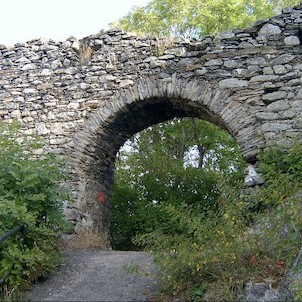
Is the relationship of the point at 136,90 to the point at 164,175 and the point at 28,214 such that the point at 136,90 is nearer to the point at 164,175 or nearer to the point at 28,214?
the point at 28,214

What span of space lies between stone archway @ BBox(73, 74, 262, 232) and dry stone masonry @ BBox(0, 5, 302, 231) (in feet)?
0.05

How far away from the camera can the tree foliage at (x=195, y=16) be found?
1669 centimetres

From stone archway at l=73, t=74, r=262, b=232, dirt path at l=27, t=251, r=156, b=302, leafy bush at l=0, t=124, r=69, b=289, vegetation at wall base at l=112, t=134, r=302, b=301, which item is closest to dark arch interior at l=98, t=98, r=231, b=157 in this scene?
stone archway at l=73, t=74, r=262, b=232

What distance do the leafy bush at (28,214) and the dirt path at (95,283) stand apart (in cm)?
19

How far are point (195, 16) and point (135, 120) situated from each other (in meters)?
8.87

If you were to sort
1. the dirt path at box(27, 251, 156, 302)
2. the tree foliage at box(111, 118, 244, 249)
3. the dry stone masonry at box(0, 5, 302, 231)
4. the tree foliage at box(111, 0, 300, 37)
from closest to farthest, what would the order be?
1. the dirt path at box(27, 251, 156, 302)
2. the dry stone masonry at box(0, 5, 302, 231)
3. the tree foliage at box(111, 118, 244, 249)
4. the tree foliage at box(111, 0, 300, 37)

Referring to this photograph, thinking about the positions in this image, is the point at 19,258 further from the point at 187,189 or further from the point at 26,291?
the point at 187,189

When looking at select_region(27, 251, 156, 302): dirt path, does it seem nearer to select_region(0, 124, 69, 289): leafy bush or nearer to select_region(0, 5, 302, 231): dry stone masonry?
select_region(0, 124, 69, 289): leafy bush

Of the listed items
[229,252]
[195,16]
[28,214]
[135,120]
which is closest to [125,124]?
[135,120]

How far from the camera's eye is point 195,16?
17.0 meters

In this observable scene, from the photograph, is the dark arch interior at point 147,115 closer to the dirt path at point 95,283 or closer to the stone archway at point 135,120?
the stone archway at point 135,120

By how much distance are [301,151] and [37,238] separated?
11.5 feet

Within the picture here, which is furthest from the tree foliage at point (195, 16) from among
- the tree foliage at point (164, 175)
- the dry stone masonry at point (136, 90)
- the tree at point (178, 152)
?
the dry stone masonry at point (136, 90)

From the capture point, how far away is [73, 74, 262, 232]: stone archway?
26.2ft
